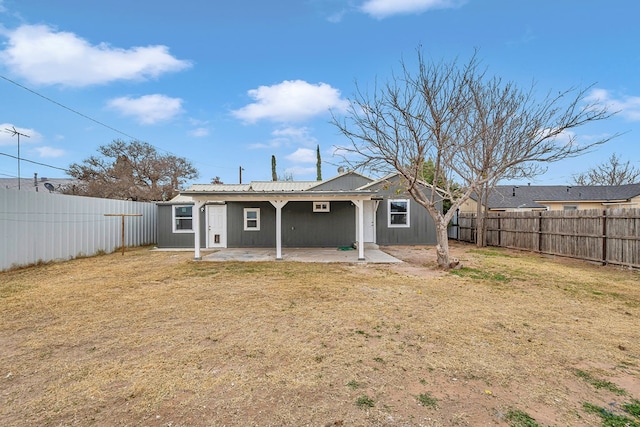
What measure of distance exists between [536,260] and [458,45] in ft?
23.3

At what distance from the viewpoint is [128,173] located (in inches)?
949

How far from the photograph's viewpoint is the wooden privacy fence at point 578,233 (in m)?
8.03

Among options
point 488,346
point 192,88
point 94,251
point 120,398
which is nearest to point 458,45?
point 488,346

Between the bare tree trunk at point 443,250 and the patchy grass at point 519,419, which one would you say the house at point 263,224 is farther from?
the patchy grass at point 519,419

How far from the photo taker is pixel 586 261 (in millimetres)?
9266

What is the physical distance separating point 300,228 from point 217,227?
3.67 m

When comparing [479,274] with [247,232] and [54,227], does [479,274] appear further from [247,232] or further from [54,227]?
[54,227]

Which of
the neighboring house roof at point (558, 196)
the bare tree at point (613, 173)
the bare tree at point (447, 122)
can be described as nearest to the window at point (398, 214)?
the bare tree at point (447, 122)

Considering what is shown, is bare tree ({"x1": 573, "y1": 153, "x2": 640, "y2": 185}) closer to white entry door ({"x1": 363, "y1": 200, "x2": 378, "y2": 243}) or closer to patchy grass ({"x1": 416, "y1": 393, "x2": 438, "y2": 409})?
white entry door ({"x1": 363, "y1": 200, "x2": 378, "y2": 243})

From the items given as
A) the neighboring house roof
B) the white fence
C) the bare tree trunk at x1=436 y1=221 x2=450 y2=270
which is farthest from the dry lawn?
the neighboring house roof

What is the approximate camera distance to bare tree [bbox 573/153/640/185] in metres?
28.7

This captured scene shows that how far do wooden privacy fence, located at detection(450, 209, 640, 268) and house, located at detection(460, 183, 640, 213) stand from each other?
8.35 meters

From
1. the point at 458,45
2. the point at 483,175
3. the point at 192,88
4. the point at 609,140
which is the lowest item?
the point at 483,175

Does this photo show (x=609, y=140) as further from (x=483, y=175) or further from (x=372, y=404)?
(x=372, y=404)
